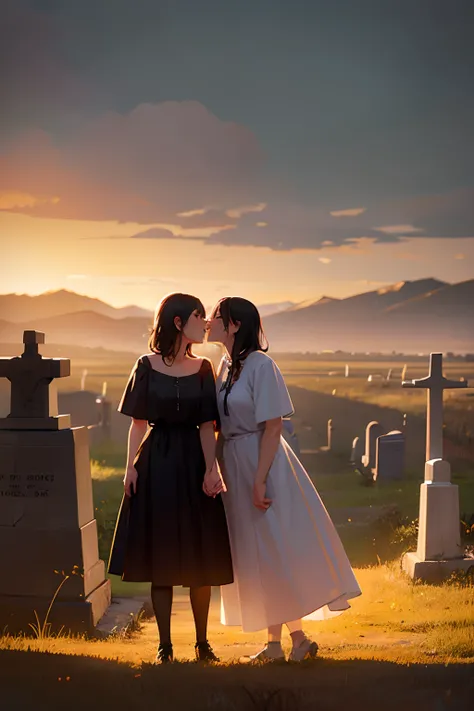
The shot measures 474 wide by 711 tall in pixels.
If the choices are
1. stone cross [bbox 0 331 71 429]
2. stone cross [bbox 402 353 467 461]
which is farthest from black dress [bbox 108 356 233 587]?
stone cross [bbox 402 353 467 461]

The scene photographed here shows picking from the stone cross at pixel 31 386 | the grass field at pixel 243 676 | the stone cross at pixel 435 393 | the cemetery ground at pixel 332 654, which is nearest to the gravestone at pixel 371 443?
the cemetery ground at pixel 332 654

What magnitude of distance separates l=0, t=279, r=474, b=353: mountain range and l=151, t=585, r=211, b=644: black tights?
11258 mm

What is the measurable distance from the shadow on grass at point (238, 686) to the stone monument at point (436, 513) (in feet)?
10.4

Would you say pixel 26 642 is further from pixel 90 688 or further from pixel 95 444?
pixel 95 444

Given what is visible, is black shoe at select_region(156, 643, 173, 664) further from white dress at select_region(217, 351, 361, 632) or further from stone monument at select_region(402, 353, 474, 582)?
stone monument at select_region(402, 353, 474, 582)

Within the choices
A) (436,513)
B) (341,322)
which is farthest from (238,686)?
(341,322)

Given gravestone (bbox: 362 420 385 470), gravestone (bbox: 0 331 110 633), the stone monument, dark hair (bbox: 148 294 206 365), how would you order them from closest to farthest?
1. dark hair (bbox: 148 294 206 365)
2. gravestone (bbox: 0 331 110 633)
3. the stone monument
4. gravestone (bbox: 362 420 385 470)

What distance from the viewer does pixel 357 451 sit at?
46.5ft

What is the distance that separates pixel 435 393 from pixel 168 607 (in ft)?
13.4

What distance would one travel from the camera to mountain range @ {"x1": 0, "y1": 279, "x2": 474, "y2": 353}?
1667 centimetres

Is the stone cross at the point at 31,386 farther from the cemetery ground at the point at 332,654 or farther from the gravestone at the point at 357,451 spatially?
the gravestone at the point at 357,451

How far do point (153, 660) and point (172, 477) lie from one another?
1042 mm

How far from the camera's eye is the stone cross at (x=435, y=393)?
7914 mm

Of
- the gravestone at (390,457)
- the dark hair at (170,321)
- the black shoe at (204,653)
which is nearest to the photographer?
the dark hair at (170,321)
